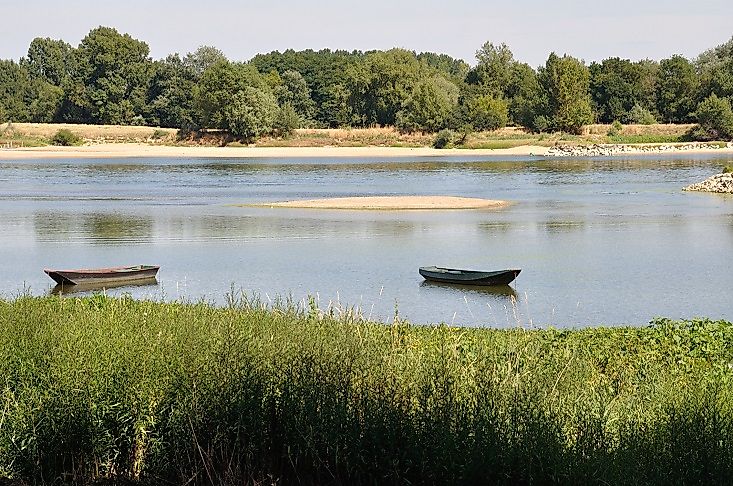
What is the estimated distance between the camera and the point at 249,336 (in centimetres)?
941

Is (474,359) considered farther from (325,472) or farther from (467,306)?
(467,306)

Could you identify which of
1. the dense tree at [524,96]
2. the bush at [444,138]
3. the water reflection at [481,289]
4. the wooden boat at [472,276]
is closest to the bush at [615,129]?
the dense tree at [524,96]

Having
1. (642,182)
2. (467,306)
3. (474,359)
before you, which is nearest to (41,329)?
(474,359)

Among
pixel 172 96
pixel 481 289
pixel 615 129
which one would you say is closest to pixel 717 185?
pixel 481 289

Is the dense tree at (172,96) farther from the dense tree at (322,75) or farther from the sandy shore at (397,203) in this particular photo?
the sandy shore at (397,203)

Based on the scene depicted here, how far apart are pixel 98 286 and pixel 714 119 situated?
106072mm

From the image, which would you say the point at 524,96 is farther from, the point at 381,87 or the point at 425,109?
the point at 381,87

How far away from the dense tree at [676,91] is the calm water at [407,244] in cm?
6220

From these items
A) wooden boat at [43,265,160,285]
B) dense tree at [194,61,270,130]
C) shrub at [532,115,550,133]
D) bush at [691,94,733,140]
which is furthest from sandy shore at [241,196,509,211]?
shrub at [532,115,550,133]

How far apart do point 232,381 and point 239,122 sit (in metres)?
115

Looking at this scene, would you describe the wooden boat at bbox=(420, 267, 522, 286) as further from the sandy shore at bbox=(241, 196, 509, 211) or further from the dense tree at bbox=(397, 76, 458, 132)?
the dense tree at bbox=(397, 76, 458, 132)

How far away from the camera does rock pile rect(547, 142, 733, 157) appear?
111463 millimetres

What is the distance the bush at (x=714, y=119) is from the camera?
11706 cm

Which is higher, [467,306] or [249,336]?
[249,336]
